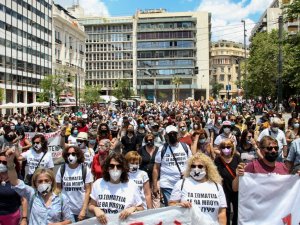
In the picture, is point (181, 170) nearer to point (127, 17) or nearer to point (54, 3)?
point (54, 3)

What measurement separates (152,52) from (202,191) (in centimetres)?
10878

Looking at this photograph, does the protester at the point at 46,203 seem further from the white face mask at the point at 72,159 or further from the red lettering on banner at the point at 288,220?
the red lettering on banner at the point at 288,220

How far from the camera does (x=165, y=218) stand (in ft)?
16.1

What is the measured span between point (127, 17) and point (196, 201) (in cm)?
11482

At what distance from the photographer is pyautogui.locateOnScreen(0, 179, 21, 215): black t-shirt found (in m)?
5.34

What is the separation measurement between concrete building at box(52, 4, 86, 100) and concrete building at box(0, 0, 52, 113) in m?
2.52

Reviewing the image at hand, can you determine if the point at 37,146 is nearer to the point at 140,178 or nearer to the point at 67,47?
the point at 140,178

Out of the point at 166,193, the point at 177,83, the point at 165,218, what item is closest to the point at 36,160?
the point at 166,193

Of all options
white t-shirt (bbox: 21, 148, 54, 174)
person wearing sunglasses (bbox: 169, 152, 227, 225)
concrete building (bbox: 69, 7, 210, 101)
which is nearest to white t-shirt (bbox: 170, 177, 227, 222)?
person wearing sunglasses (bbox: 169, 152, 227, 225)

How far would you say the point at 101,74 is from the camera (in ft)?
386

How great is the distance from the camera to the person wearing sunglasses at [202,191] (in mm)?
4766

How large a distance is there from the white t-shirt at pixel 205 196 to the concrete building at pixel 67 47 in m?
71.4

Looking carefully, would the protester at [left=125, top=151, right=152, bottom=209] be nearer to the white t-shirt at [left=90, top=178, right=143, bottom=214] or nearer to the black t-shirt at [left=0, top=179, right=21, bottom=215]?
the white t-shirt at [left=90, top=178, right=143, bottom=214]

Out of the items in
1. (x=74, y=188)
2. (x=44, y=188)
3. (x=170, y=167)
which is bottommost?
(x=74, y=188)
